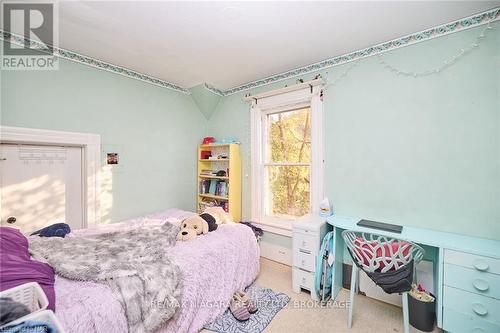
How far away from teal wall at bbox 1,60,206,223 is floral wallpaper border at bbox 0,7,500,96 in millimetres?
83

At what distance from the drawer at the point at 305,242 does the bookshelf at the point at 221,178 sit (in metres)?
1.26

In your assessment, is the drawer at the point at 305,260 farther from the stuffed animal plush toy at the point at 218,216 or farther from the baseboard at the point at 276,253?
the stuffed animal plush toy at the point at 218,216

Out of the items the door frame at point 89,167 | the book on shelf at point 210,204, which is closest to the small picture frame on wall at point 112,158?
the door frame at point 89,167

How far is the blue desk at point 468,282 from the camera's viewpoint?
5.13 feet

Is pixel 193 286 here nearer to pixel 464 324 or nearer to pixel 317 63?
pixel 464 324

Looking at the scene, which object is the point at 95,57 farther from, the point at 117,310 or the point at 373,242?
the point at 373,242

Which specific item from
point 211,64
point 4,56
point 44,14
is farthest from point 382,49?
point 4,56

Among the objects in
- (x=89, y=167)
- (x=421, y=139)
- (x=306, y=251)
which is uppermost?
(x=421, y=139)

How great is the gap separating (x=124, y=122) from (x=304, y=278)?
111 inches

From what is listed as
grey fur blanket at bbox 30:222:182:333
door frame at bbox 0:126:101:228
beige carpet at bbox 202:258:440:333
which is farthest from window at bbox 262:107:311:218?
door frame at bbox 0:126:101:228

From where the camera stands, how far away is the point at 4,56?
2.12 meters

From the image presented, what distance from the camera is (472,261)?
162cm

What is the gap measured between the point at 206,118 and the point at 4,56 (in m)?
2.38

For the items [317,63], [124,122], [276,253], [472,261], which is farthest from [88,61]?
[472,261]
